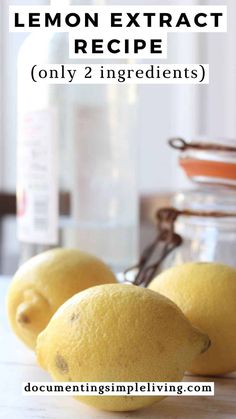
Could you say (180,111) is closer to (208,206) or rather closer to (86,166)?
(86,166)

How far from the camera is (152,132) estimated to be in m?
2.10

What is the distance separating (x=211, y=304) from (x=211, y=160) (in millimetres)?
244

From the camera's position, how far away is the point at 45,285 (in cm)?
45

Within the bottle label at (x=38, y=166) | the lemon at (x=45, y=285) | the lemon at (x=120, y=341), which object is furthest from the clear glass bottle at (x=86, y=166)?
the lemon at (x=120, y=341)

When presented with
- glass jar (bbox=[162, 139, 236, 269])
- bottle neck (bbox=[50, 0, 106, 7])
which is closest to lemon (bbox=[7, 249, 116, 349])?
glass jar (bbox=[162, 139, 236, 269])

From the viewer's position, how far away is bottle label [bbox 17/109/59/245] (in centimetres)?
67

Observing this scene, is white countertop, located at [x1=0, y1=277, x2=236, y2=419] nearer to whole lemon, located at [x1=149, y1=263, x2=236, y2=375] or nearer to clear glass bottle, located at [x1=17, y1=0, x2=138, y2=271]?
whole lemon, located at [x1=149, y1=263, x2=236, y2=375]

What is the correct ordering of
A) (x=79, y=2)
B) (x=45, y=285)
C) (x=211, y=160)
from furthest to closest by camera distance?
(x=79, y=2)
(x=211, y=160)
(x=45, y=285)

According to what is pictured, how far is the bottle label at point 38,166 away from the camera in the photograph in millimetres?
674

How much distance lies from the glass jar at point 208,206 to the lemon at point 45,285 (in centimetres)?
17

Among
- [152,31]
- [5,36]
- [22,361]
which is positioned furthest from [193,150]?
[5,36]

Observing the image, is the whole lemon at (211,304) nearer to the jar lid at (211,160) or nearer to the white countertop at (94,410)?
the white countertop at (94,410)

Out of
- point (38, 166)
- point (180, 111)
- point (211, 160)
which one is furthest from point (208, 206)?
point (180, 111)

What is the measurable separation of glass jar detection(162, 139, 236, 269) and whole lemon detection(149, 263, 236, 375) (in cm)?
19
